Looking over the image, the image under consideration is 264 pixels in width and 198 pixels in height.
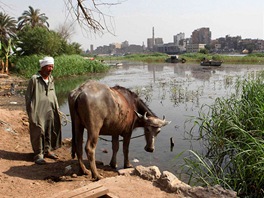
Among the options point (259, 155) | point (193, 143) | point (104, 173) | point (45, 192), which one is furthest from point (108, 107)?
point (193, 143)

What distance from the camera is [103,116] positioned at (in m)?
4.48

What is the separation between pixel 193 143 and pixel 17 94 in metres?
10.5

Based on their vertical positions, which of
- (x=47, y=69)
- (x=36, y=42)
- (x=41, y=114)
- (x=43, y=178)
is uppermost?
(x=36, y=42)

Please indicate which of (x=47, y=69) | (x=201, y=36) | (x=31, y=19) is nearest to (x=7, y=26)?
(x=31, y=19)

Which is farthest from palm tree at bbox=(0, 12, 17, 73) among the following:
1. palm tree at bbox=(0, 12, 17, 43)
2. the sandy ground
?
the sandy ground

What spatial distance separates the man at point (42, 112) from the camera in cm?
486

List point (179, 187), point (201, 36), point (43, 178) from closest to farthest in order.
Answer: point (179, 187), point (43, 178), point (201, 36)

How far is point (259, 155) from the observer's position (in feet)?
13.2

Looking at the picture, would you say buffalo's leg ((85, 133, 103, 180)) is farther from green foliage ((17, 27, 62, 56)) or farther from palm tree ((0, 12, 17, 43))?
palm tree ((0, 12, 17, 43))

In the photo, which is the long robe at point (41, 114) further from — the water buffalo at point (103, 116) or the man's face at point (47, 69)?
the water buffalo at point (103, 116)

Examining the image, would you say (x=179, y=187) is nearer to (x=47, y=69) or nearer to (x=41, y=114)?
(x=41, y=114)

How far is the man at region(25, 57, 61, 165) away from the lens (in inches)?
191

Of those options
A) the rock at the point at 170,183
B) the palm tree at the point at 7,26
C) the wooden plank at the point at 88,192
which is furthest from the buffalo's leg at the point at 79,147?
the palm tree at the point at 7,26

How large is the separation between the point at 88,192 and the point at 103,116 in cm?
138
